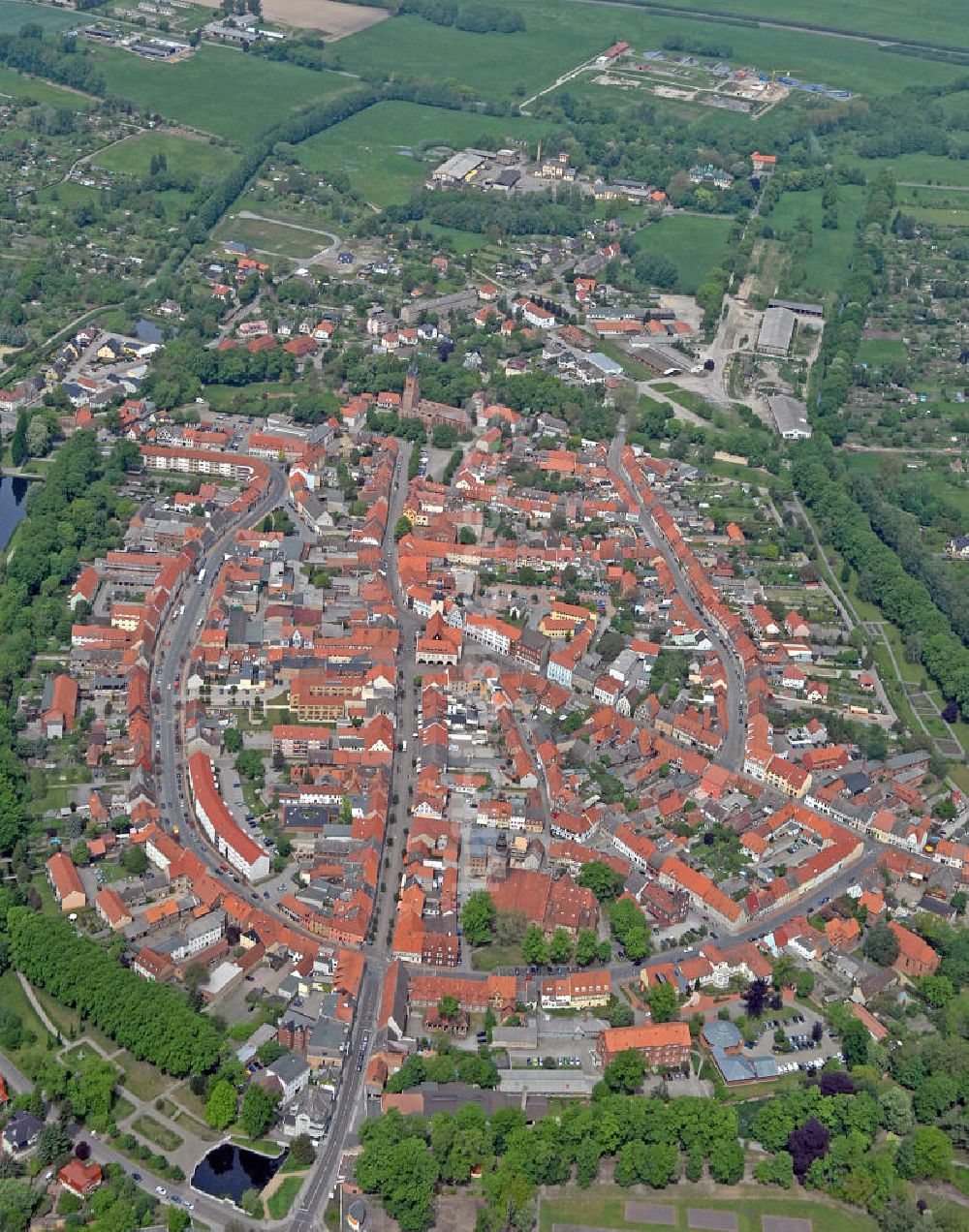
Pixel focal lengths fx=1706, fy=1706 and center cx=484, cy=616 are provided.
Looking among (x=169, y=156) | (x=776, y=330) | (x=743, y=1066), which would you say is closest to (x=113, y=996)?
(x=743, y=1066)

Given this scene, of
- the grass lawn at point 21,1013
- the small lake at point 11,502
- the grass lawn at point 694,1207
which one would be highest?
the grass lawn at point 694,1207

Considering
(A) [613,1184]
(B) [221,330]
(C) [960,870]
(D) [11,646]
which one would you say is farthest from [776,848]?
(B) [221,330]

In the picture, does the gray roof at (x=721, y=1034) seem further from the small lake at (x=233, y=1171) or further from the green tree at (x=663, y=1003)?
the small lake at (x=233, y=1171)

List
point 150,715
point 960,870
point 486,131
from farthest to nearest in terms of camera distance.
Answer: point 486,131 < point 150,715 < point 960,870

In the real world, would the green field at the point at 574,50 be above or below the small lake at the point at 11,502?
above

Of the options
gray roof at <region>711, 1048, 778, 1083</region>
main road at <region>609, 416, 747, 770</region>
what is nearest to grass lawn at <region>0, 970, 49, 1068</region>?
gray roof at <region>711, 1048, 778, 1083</region>

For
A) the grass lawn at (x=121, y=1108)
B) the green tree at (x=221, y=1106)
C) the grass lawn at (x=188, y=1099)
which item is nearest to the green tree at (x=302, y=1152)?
the green tree at (x=221, y=1106)

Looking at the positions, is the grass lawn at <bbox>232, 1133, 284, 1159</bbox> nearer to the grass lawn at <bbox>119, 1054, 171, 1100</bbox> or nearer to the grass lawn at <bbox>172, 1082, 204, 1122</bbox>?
the grass lawn at <bbox>172, 1082, 204, 1122</bbox>

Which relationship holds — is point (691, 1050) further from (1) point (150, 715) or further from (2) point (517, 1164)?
(1) point (150, 715)
